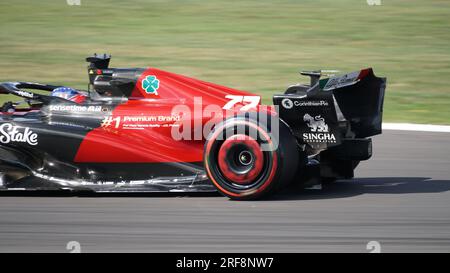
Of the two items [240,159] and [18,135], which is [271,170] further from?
[18,135]

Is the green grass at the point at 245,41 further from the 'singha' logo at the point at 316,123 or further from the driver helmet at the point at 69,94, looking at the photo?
the driver helmet at the point at 69,94

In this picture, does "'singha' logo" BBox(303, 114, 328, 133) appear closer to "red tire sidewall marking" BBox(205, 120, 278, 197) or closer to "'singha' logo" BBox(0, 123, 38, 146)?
"red tire sidewall marking" BBox(205, 120, 278, 197)

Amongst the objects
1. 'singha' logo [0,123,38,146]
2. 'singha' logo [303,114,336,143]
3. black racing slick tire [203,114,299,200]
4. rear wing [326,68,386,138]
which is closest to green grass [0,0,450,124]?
rear wing [326,68,386,138]

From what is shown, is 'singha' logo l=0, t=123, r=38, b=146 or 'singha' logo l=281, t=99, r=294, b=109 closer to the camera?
'singha' logo l=281, t=99, r=294, b=109

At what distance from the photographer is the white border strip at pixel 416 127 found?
11.8 metres

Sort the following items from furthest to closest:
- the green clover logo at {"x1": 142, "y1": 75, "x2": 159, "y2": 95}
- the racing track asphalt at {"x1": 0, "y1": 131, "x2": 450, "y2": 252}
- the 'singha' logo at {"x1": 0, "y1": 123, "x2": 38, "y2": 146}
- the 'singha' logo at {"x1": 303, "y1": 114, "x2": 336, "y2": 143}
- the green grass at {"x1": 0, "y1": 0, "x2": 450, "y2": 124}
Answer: the green grass at {"x1": 0, "y1": 0, "x2": 450, "y2": 124}, the green clover logo at {"x1": 142, "y1": 75, "x2": 159, "y2": 95}, the 'singha' logo at {"x1": 0, "y1": 123, "x2": 38, "y2": 146}, the 'singha' logo at {"x1": 303, "y1": 114, "x2": 336, "y2": 143}, the racing track asphalt at {"x1": 0, "y1": 131, "x2": 450, "y2": 252}

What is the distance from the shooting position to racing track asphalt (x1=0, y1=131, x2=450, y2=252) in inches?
249

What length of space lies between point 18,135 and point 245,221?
8.03 ft

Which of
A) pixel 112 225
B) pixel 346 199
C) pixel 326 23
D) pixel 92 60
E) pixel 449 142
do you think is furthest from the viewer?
pixel 326 23

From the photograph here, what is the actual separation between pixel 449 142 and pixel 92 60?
4818mm

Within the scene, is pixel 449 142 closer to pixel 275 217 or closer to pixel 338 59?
pixel 275 217

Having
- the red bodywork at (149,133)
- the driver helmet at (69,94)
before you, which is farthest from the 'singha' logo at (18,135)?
the driver helmet at (69,94)

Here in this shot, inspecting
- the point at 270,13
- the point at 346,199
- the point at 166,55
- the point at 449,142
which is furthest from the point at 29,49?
the point at 346,199

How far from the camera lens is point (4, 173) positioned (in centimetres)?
814
